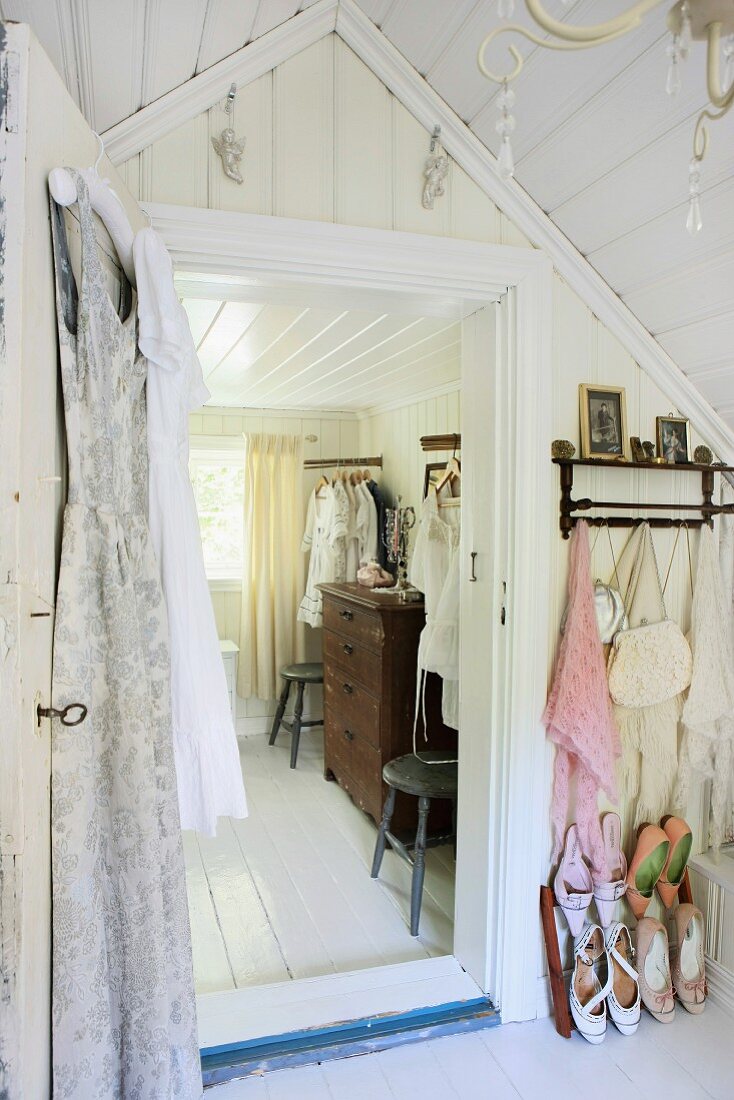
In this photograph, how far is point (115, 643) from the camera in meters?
1.17

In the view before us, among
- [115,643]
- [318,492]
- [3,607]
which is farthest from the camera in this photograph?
[318,492]

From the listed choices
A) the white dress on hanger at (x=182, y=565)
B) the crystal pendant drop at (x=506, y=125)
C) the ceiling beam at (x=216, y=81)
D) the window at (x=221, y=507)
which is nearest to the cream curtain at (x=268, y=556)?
the window at (x=221, y=507)

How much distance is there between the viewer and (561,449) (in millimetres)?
1949

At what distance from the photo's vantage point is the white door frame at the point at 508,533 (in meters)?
1.81

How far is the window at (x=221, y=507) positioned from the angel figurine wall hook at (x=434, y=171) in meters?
3.12

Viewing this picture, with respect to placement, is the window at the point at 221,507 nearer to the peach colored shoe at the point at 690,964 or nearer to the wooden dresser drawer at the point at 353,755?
the wooden dresser drawer at the point at 353,755

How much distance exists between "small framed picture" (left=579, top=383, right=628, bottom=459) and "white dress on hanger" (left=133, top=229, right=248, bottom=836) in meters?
1.05

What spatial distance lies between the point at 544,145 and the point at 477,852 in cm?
178

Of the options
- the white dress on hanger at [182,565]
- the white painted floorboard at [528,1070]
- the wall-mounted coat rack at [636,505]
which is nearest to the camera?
the white dress on hanger at [182,565]

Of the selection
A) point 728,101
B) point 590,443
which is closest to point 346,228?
point 590,443

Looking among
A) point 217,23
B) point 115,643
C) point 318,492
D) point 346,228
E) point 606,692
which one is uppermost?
point 217,23

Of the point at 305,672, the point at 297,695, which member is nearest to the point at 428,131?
the point at 305,672

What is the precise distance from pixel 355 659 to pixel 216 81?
238cm

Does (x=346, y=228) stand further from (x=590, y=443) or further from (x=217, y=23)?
(x=590, y=443)
